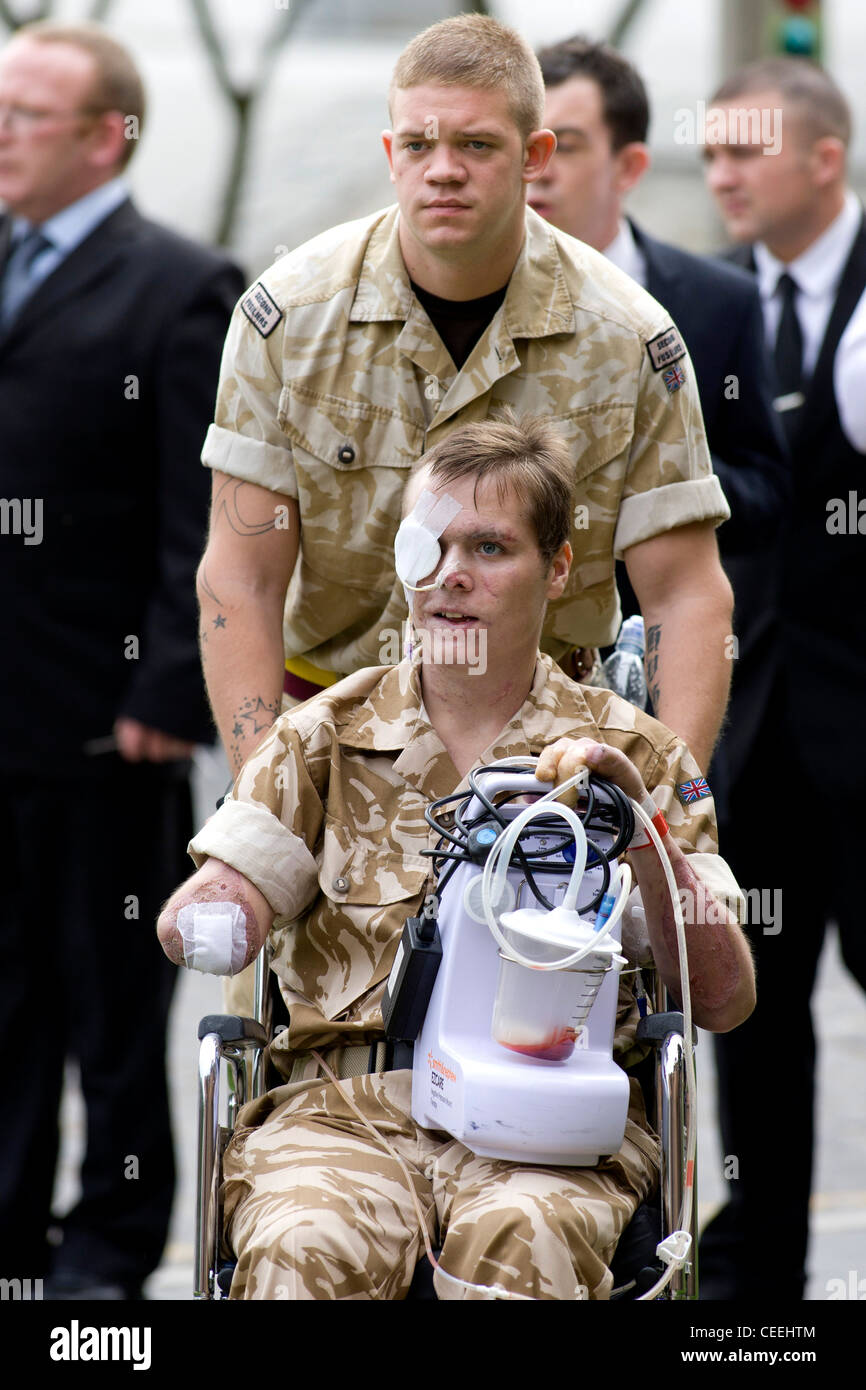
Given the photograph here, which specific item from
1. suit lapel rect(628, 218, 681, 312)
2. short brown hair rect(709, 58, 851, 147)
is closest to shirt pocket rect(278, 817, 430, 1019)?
suit lapel rect(628, 218, 681, 312)

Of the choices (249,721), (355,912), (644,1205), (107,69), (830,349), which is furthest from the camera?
(107,69)

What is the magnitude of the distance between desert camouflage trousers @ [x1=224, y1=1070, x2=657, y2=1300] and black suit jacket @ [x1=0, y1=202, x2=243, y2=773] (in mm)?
1907

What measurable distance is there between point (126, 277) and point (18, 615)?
0.85 meters

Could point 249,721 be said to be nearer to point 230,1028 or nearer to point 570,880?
point 230,1028

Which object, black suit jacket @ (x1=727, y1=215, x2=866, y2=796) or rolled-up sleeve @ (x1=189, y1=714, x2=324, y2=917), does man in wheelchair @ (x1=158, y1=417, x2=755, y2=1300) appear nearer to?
rolled-up sleeve @ (x1=189, y1=714, x2=324, y2=917)

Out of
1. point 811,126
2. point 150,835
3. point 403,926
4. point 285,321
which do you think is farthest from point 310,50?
point 403,926

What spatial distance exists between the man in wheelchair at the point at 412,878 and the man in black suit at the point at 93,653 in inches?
66.3

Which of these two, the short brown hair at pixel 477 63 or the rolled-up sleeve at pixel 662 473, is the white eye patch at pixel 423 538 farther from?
the short brown hair at pixel 477 63

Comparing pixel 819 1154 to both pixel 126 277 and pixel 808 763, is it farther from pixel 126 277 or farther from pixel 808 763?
pixel 126 277

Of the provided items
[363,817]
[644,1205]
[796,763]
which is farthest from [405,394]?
[796,763]

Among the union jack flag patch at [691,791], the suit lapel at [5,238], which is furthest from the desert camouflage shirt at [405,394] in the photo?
the suit lapel at [5,238]

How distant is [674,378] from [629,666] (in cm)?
52

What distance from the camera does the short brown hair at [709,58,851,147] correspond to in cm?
504

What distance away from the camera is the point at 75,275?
479cm
